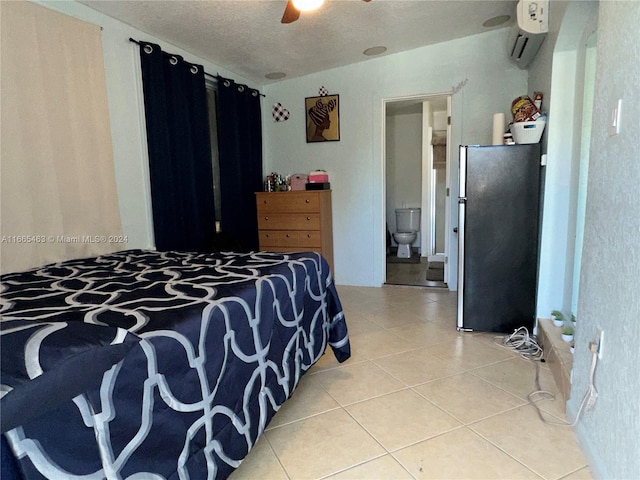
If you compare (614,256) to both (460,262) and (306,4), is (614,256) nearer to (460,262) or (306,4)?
(460,262)

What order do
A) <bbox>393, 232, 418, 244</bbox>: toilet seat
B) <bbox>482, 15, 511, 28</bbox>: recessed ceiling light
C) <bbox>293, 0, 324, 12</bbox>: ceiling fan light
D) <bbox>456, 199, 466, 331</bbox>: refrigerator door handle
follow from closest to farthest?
<bbox>293, 0, 324, 12</bbox>: ceiling fan light < <bbox>456, 199, 466, 331</bbox>: refrigerator door handle < <bbox>482, 15, 511, 28</bbox>: recessed ceiling light < <bbox>393, 232, 418, 244</bbox>: toilet seat

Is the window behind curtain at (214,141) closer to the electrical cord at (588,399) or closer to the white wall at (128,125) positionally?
the white wall at (128,125)

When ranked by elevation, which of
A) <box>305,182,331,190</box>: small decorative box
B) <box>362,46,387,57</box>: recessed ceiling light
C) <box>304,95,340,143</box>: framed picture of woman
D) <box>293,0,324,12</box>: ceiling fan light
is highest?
<box>362,46,387,57</box>: recessed ceiling light

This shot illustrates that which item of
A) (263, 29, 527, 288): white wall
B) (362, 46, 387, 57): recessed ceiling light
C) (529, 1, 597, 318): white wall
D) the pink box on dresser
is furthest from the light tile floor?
(362, 46, 387, 57): recessed ceiling light

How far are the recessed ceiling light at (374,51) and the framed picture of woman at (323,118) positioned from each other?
1.91 ft

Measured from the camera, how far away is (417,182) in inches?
239

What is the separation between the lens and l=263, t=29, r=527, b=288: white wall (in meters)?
3.53

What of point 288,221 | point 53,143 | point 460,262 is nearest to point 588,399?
point 460,262

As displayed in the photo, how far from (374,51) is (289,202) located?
1734mm

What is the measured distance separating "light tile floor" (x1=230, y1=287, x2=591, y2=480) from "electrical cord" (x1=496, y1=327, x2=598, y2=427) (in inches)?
1.5

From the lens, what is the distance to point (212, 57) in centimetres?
346

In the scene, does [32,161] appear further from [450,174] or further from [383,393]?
[450,174]

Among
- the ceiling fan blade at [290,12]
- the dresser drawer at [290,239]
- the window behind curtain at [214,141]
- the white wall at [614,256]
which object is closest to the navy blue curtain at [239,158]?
the window behind curtain at [214,141]

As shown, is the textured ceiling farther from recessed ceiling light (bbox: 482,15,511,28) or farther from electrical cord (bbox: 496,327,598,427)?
electrical cord (bbox: 496,327,598,427)
